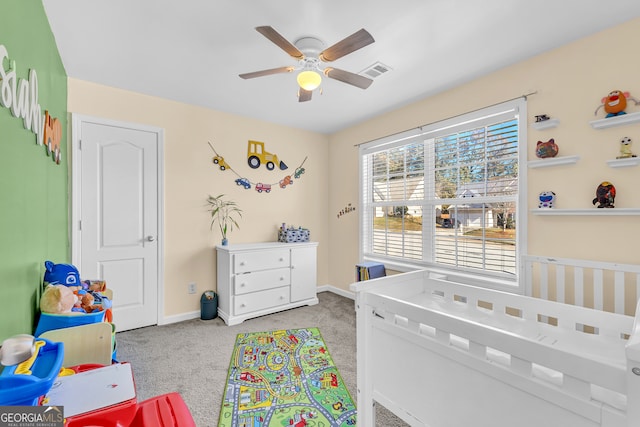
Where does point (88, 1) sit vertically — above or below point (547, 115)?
above

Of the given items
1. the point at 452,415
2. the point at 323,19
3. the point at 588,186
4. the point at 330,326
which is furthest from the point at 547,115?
the point at 330,326

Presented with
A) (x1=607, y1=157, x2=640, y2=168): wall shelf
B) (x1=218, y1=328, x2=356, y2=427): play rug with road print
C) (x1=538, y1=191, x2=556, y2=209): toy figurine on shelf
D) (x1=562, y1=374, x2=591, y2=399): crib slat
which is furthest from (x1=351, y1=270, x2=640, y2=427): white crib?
(x1=607, y1=157, x2=640, y2=168): wall shelf

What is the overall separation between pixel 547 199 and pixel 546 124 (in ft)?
1.78

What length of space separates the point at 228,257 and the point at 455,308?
216 centimetres

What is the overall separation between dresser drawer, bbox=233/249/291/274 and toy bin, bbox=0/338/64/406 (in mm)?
2138

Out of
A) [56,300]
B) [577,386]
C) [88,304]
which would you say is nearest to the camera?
[577,386]

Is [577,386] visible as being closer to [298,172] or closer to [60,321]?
[60,321]

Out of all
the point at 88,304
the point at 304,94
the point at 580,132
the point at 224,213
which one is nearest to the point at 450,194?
the point at 580,132

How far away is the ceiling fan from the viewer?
163 centimetres

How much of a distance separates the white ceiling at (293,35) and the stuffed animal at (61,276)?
58.8 inches

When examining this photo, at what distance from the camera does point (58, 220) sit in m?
2.09

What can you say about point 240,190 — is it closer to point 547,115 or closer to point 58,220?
point 58,220

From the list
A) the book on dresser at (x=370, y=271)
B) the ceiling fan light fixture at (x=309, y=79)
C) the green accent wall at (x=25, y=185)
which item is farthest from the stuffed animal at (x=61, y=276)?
the book on dresser at (x=370, y=271)

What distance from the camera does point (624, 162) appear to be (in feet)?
5.82
